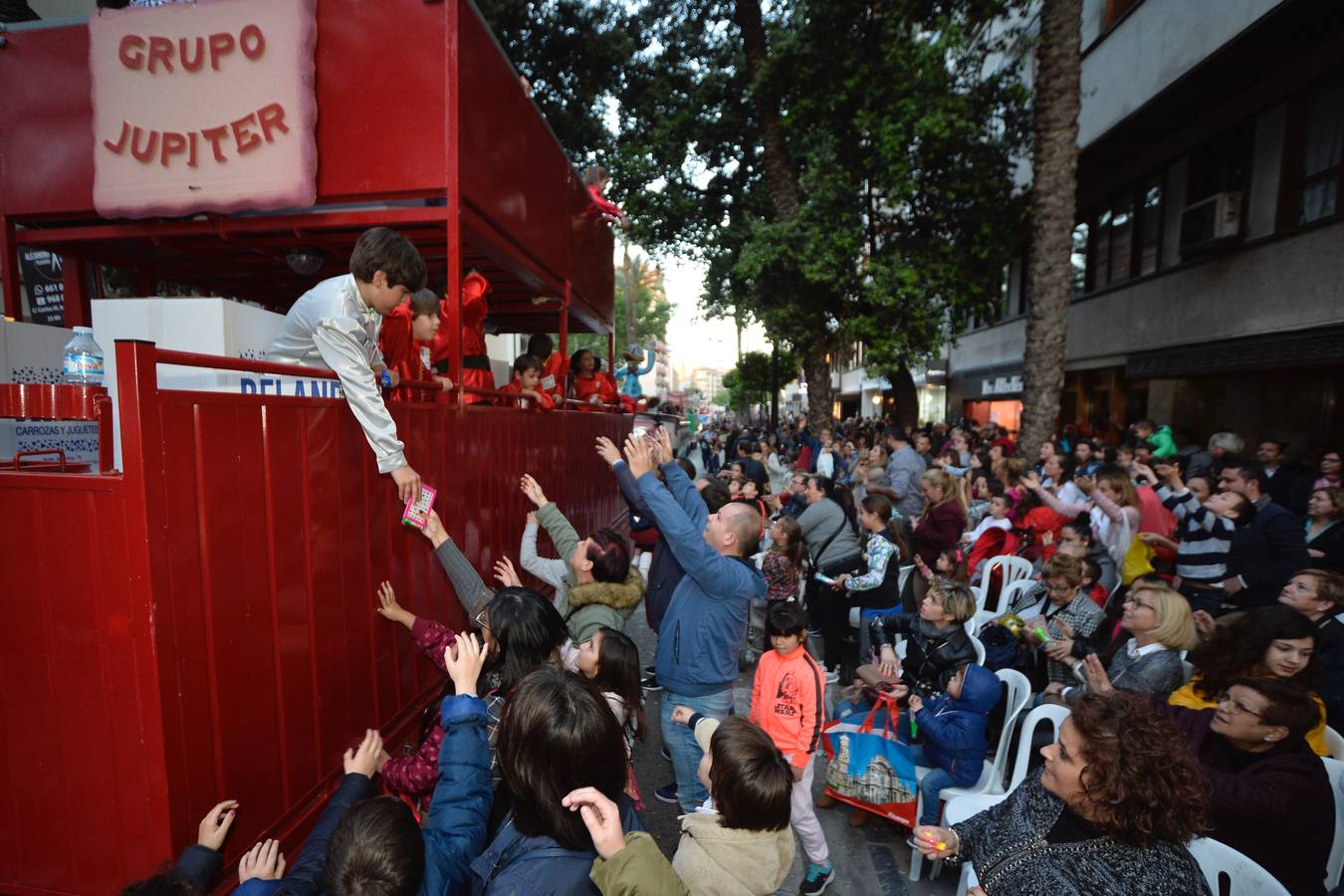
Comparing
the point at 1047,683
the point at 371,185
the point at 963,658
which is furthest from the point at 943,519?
the point at 371,185

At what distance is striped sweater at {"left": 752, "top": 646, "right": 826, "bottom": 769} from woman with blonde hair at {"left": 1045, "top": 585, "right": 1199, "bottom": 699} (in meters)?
1.69

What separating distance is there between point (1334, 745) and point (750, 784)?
2.79m

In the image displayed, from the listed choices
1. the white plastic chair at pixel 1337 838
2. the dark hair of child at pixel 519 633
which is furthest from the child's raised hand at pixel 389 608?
the white plastic chair at pixel 1337 838

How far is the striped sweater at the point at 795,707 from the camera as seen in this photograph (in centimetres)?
313

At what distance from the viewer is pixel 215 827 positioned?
5.52 feet

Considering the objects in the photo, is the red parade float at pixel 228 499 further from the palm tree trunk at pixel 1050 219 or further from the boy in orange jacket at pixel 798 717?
the palm tree trunk at pixel 1050 219

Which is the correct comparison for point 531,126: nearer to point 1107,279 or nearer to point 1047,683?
point 1047,683

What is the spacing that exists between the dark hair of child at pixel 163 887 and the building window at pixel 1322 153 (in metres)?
12.3

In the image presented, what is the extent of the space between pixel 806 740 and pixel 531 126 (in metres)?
4.81

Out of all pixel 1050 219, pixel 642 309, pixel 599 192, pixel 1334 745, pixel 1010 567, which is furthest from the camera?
pixel 642 309

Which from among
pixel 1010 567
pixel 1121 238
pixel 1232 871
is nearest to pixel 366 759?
pixel 1232 871

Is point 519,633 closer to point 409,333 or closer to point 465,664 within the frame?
point 465,664

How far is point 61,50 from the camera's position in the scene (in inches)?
139

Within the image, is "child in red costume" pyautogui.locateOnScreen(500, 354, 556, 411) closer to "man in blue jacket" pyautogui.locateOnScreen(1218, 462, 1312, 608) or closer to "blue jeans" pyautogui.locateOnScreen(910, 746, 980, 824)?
"blue jeans" pyautogui.locateOnScreen(910, 746, 980, 824)
